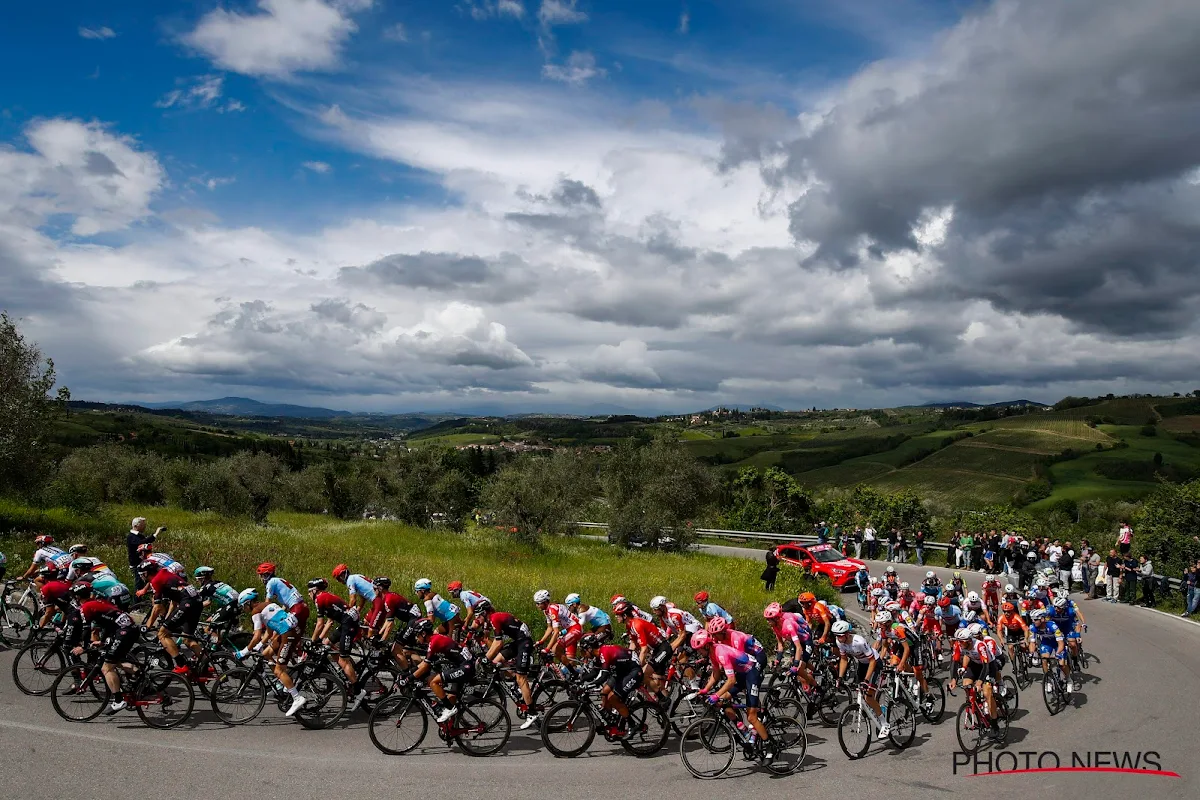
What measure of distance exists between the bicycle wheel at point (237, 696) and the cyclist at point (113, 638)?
1160mm

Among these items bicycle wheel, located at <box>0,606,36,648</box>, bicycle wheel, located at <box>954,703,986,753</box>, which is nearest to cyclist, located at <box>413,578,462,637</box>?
bicycle wheel, located at <box>0,606,36,648</box>

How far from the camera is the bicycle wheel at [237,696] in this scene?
1003cm

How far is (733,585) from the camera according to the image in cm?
2283

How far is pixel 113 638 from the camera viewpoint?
9695 mm

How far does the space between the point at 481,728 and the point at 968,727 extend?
713 centimetres

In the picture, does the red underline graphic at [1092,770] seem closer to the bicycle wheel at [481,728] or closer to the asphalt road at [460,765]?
the asphalt road at [460,765]

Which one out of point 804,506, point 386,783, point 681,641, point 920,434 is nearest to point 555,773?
point 386,783

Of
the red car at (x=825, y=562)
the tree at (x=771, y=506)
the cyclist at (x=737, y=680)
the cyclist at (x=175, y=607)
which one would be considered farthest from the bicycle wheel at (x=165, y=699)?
the tree at (x=771, y=506)

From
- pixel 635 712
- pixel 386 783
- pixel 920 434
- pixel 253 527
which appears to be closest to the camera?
pixel 386 783

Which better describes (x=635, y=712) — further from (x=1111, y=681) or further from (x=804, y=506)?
(x=804, y=506)

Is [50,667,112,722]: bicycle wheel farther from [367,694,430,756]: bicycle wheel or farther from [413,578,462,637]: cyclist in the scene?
[413,578,462,637]: cyclist

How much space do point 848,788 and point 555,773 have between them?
3849 millimetres

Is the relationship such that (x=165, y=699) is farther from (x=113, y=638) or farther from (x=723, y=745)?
(x=723, y=745)

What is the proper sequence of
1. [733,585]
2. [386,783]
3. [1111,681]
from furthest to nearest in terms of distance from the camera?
1. [733,585]
2. [1111,681]
3. [386,783]
